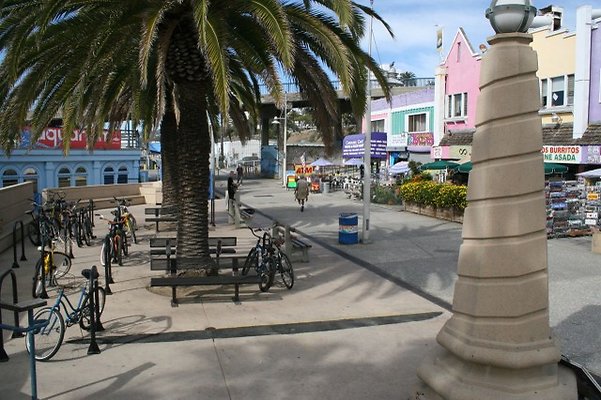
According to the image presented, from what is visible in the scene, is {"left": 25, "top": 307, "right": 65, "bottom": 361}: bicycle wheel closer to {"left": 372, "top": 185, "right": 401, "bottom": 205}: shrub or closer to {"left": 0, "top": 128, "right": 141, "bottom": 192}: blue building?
{"left": 0, "top": 128, "right": 141, "bottom": 192}: blue building

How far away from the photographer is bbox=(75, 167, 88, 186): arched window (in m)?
28.3

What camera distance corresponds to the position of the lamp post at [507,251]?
183 inches

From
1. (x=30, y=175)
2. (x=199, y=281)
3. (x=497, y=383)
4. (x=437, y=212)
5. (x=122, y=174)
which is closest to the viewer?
(x=497, y=383)

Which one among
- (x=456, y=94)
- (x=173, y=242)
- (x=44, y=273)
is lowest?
(x=44, y=273)

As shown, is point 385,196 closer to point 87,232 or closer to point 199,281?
point 87,232

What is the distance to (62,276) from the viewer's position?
10.4 m

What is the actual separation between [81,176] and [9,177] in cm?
411

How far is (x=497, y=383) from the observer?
4645mm

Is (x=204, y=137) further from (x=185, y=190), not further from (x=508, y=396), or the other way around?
(x=508, y=396)

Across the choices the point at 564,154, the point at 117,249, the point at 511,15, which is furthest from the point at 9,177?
the point at 511,15

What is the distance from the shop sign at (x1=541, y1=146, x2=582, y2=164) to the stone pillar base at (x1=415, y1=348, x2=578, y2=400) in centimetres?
1844

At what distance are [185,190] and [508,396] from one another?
21.8 ft

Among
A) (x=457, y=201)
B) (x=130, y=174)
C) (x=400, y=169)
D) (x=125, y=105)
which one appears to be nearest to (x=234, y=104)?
(x=125, y=105)

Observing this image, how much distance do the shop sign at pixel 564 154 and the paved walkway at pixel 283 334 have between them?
906 cm
